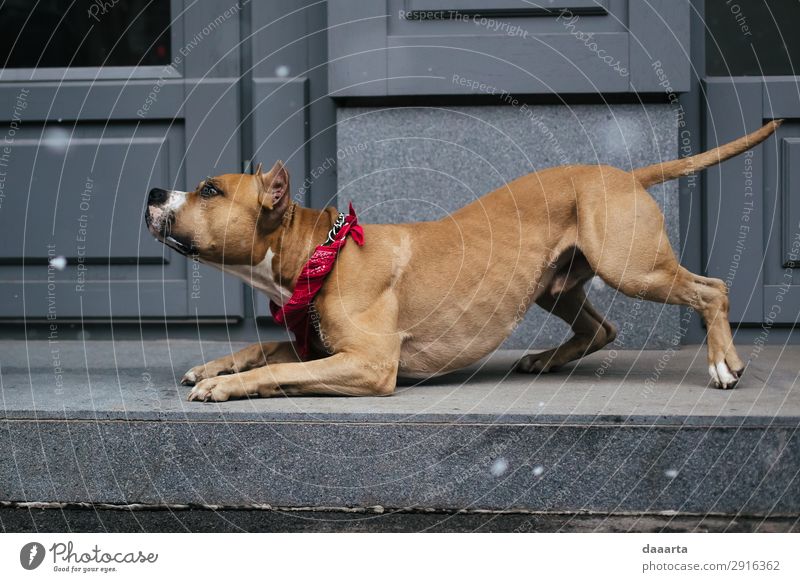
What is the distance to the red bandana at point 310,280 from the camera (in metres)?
4.72

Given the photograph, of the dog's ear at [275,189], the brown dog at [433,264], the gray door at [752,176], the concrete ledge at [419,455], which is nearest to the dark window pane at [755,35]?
the gray door at [752,176]

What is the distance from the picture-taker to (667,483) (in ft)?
13.4

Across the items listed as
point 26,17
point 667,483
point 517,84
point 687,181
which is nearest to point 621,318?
point 687,181

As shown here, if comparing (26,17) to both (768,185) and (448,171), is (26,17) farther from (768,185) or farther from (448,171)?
(768,185)

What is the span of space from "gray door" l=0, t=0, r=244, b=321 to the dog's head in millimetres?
1986

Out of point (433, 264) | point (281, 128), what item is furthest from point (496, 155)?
point (433, 264)

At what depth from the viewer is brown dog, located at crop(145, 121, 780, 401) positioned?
15.4ft

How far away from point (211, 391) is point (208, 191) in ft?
3.33

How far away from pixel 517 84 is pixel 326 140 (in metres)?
1.40

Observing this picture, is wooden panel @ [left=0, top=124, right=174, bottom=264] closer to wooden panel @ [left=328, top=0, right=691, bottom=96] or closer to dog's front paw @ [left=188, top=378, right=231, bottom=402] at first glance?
wooden panel @ [left=328, top=0, right=691, bottom=96]

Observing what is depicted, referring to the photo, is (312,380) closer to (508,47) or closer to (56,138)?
(508,47)

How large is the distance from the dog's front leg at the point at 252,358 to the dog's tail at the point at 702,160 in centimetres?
207

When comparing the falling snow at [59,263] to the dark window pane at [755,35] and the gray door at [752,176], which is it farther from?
the dark window pane at [755,35]

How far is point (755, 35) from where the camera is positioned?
6602 mm
